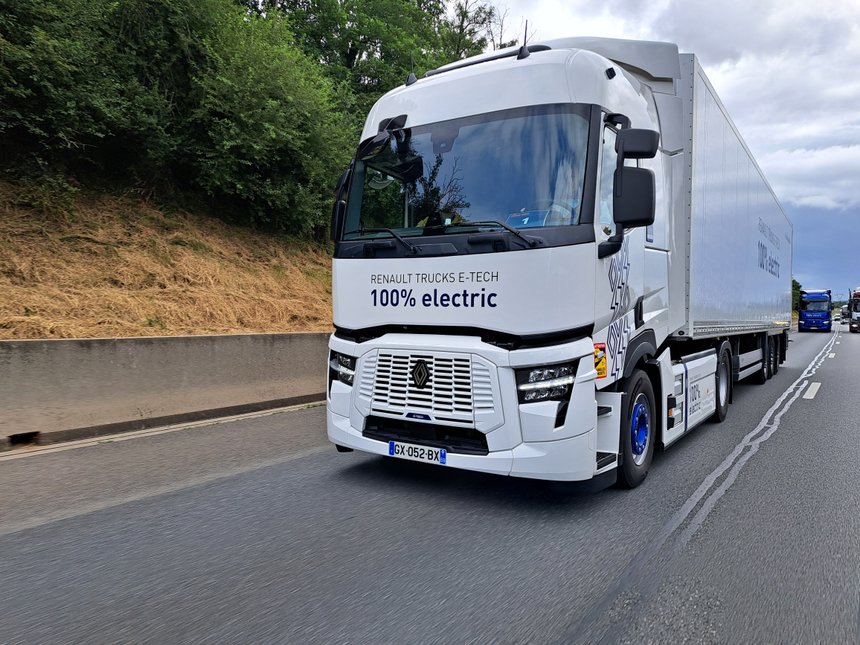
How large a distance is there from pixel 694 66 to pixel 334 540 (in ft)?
18.5

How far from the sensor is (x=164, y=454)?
220 inches

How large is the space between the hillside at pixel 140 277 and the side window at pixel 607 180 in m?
6.83

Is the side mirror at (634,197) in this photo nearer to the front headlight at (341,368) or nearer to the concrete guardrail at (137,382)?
the front headlight at (341,368)

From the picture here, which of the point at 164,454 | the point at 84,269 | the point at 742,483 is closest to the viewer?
the point at 742,483

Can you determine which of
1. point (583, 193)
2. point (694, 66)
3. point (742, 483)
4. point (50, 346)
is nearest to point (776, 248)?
point (694, 66)

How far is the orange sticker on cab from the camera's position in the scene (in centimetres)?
400

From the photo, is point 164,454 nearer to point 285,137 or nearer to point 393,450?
point 393,450

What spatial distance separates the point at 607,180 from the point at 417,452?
2381mm

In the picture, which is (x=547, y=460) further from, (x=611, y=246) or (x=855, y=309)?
(x=855, y=309)

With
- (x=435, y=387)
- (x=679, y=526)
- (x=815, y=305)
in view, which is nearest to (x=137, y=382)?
(x=435, y=387)

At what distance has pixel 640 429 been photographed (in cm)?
489

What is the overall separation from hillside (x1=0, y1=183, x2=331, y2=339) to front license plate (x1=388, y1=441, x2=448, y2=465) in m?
5.42

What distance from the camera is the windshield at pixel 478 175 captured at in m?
4.07

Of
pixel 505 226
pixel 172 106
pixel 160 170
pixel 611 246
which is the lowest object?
pixel 611 246
